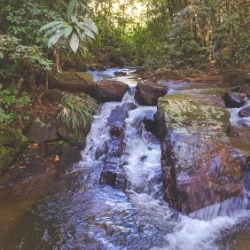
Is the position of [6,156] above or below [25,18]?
below

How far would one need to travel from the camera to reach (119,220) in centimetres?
434

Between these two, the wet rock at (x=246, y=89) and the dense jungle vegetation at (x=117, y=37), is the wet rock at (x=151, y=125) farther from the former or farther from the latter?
the wet rock at (x=246, y=89)

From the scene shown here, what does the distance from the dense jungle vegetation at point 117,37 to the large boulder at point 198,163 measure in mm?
2167

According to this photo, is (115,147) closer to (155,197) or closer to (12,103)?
(155,197)

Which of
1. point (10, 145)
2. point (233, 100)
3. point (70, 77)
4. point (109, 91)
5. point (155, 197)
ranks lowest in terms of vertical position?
point (155, 197)

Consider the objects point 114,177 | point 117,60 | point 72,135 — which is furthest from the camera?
point 117,60

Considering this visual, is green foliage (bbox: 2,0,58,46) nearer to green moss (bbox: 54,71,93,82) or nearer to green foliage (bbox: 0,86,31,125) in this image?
green foliage (bbox: 0,86,31,125)

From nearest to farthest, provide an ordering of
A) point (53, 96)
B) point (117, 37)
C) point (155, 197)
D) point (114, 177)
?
1. point (155, 197)
2. point (114, 177)
3. point (53, 96)
4. point (117, 37)

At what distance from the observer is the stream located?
3855mm

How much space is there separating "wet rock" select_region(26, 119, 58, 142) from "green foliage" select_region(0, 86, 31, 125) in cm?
29

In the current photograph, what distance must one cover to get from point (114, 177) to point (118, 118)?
6.94 feet

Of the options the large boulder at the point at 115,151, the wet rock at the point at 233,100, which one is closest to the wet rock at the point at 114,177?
the large boulder at the point at 115,151

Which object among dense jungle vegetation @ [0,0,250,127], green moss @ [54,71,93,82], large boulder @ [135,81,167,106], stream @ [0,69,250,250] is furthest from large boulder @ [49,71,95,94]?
stream @ [0,69,250,250]

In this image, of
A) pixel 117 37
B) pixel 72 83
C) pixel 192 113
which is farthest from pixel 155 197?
pixel 117 37
